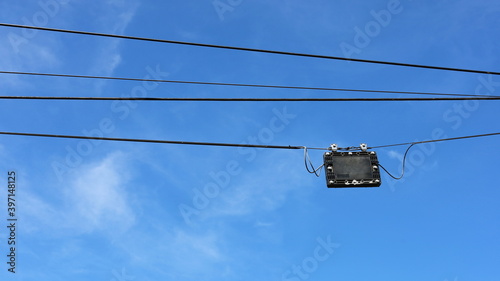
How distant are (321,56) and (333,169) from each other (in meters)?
1.90

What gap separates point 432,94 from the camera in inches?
373

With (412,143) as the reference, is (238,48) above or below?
above

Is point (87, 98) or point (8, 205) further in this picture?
point (8, 205)

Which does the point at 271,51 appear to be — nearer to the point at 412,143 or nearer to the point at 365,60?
the point at 365,60

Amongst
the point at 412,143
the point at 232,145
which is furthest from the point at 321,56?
the point at 412,143

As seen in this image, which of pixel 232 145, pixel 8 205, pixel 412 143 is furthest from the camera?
pixel 8 205

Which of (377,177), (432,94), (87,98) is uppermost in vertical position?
(432,94)

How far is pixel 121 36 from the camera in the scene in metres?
8.28

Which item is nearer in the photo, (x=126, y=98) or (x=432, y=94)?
(x=126, y=98)

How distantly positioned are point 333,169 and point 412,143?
1.98m

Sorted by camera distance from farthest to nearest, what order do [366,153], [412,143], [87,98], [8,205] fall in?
[8,205] → [412,143] → [366,153] → [87,98]

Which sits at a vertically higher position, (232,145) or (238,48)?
(238,48)

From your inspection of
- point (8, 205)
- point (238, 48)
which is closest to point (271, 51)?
point (238, 48)

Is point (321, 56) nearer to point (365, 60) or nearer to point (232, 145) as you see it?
point (365, 60)
